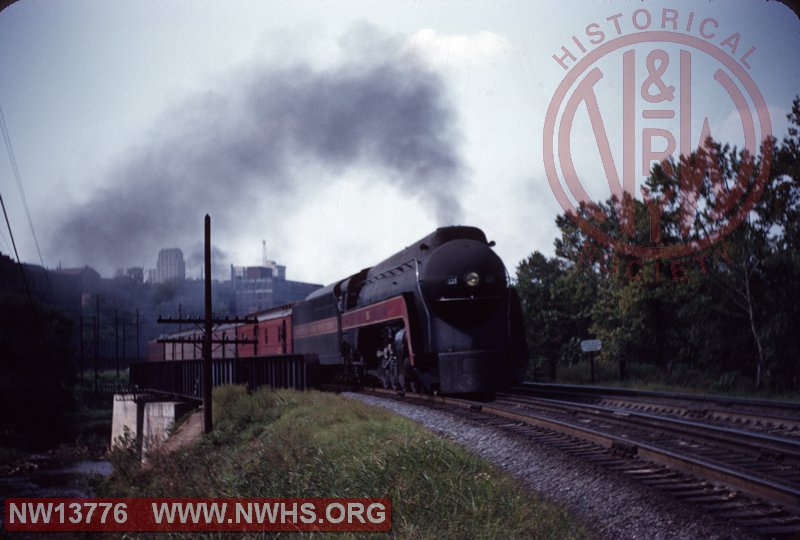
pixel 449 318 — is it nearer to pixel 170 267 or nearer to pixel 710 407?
pixel 710 407

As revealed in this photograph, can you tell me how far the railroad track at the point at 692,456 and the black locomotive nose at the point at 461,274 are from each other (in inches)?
123

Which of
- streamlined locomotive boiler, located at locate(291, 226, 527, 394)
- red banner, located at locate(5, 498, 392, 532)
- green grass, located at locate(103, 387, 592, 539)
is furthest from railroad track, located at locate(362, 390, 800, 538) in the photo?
red banner, located at locate(5, 498, 392, 532)

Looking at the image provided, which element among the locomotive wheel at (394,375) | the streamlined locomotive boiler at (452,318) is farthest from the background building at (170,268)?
the streamlined locomotive boiler at (452,318)

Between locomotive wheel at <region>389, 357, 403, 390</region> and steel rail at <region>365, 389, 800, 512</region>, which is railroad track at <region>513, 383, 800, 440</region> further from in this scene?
locomotive wheel at <region>389, 357, 403, 390</region>

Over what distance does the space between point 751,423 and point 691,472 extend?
4.56 meters

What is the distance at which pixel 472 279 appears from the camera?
15.9m

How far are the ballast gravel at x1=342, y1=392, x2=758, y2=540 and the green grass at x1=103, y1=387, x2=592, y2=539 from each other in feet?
1.14

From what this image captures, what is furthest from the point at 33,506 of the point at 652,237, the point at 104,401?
the point at 104,401

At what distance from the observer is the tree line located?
64.4ft

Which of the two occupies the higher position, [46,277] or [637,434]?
[46,277]

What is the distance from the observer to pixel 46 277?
6016cm

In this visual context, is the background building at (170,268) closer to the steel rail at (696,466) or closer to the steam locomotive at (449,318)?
the steam locomotive at (449,318)

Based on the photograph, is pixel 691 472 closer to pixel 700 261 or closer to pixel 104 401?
pixel 700 261

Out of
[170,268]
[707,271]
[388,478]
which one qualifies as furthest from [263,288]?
[388,478]
